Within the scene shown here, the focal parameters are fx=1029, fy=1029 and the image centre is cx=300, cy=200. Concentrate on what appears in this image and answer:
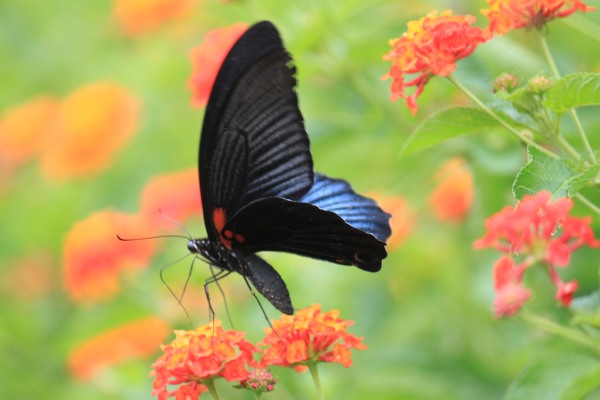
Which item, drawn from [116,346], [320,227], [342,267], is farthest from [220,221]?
[116,346]

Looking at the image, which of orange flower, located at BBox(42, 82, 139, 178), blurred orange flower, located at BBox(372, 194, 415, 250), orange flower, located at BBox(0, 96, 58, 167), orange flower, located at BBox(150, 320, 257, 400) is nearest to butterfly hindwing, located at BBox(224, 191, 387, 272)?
orange flower, located at BBox(150, 320, 257, 400)

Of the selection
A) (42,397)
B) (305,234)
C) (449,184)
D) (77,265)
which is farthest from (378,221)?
(42,397)

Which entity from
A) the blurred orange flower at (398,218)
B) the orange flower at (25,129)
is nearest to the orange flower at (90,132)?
the orange flower at (25,129)

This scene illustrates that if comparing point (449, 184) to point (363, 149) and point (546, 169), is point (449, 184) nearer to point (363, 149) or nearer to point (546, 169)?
point (363, 149)

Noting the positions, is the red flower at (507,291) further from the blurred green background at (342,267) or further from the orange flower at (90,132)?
the orange flower at (90,132)

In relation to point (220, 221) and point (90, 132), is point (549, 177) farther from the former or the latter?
point (90, 132)

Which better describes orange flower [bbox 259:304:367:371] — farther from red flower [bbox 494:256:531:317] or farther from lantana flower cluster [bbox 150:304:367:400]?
red flower [bbox 494:256:531:317]
